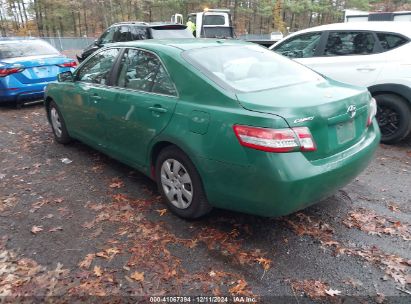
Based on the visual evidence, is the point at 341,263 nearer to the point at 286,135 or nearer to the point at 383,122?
the point at 286,135

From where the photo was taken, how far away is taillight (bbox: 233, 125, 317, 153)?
102 inches

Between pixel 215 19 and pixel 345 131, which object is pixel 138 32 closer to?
pixel 345 131

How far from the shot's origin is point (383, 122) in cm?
555

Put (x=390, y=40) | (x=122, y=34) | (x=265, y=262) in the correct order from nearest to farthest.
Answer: (x=265, y=262)
(x=390, y=40)
(x=122, y=34)

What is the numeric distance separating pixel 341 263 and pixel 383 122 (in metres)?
3.46

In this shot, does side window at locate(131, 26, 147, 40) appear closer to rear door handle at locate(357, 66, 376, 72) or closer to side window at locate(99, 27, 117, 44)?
side window at locate(99, 27, 117, 44)

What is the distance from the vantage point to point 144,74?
3721 millimetres

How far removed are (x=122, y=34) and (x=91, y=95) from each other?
21.1ft

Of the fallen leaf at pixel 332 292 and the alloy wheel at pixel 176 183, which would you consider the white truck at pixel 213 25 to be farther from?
the fallen leaf at pixel 332 292

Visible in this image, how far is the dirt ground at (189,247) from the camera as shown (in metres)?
2.62

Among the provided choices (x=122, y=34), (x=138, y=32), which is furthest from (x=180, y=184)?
(x=122, y=34)

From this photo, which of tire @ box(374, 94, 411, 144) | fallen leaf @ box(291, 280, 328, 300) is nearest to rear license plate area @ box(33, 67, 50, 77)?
tire @ box(374, 94, 411, 144)

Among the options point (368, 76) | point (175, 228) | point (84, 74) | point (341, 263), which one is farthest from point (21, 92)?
point (341, 263)

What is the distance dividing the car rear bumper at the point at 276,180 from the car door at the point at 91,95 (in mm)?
1831
